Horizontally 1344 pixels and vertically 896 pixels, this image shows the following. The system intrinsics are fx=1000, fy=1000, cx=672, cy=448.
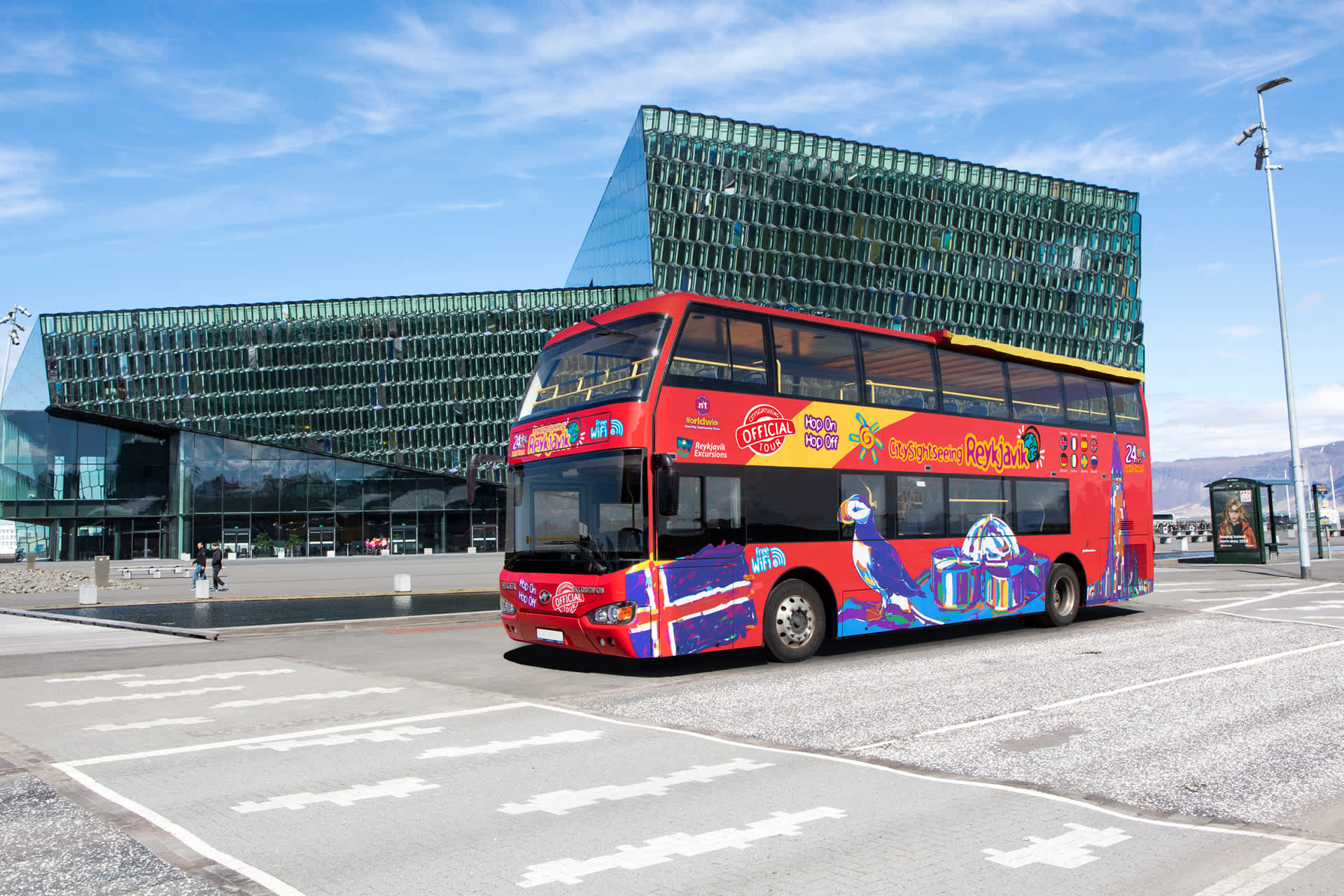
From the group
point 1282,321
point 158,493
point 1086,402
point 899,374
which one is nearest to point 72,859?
point 899,374

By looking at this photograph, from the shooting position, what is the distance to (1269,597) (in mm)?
20844

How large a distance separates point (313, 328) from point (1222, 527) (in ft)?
168

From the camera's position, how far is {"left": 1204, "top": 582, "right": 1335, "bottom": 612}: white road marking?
60.6 ft

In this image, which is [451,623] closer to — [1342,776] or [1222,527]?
[1342,776]

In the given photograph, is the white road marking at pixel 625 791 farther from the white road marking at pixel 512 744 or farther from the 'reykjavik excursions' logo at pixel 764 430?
the 'reykjavik excursions' logo at pixel 764 430

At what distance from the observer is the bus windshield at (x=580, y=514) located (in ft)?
35.6

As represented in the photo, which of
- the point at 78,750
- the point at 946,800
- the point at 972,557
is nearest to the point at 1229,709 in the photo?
the point at 946,800

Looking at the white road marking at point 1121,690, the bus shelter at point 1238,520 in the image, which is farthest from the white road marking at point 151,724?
the bus shelter at point 1238,520

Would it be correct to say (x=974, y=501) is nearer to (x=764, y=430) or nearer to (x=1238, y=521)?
(x=764, y=430)

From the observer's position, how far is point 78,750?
7867mm

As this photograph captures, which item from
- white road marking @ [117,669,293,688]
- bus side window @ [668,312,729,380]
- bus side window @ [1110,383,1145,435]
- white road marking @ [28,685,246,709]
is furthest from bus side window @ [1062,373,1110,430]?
white road marking @ [28,685,246,709]

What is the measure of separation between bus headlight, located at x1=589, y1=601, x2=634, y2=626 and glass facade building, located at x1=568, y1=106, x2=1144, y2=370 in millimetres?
54325

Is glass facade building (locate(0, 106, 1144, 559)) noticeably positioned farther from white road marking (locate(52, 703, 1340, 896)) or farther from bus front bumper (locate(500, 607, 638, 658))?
white road marking (locate(52, 703, 1340, 896))

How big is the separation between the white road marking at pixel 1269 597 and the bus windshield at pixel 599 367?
488 inches
